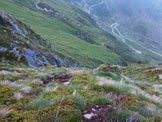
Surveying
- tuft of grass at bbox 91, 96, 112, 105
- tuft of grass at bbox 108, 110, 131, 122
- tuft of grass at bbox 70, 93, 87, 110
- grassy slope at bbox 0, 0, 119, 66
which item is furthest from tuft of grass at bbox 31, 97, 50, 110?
grassy slope at bbox 0, 0, 119, 66

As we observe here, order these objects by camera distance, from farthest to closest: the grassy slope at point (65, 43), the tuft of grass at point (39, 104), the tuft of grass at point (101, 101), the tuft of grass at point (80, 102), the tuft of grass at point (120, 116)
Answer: the grassy slope at point (65, 43) → the tuft of grass at point (101, 101) → the tuft of grass at point (80, 102) → the tuft of grass at point (39, 104) → the tuft of grass at point (120, 116)

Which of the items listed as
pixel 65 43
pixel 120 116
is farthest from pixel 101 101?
pixel 65 43

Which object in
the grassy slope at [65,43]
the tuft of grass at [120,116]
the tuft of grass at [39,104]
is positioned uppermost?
the grassy slope at [65,43]

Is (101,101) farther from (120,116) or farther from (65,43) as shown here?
(65,43)

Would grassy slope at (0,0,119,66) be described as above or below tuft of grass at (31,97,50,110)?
above

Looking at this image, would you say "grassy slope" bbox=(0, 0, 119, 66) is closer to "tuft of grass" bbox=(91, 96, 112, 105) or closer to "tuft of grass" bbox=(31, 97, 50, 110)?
"tuft of grass" bbox=(91, 96, 112, 105)

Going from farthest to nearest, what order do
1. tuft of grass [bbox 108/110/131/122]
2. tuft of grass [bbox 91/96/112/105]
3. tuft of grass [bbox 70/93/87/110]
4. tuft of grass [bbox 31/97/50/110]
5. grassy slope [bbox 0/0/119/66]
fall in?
grassy slope [bbox 0/0/119/66], tuft of grass [bbox 91/96/112/105], tuft of grass [bbox 70/93/87/110], tuft of grass [bbox 31/97/50/110], tuft of grass [bbox 108/110/131/122]

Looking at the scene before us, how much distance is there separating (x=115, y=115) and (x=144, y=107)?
156 centimetres

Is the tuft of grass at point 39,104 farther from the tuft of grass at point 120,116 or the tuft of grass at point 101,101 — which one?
the tuft of grass at point 120,116

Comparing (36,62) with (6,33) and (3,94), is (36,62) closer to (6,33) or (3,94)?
(6,33)

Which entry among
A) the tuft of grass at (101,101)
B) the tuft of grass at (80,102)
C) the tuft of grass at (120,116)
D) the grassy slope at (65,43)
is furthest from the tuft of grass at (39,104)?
the grassy slope at (65,43)

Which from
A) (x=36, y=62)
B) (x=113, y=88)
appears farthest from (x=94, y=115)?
(x=36, y=62)

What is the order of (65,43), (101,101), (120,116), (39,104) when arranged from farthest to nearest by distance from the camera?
(65,43), (101,101), (39,104), (120,116)

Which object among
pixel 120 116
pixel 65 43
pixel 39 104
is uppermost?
pixel 65 43
